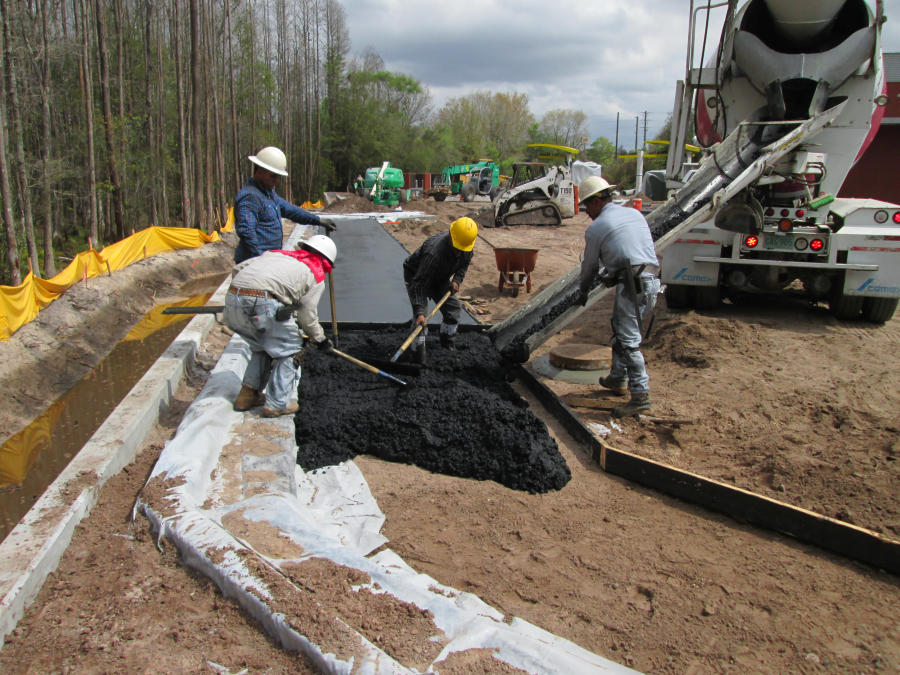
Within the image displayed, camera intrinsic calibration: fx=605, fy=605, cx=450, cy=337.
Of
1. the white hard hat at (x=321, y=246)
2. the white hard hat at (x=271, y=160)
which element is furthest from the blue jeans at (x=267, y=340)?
the white hard hat at (x=271, y=160)

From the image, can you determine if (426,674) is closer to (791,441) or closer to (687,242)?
(791,441)

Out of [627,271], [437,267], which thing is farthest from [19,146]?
[627,271]

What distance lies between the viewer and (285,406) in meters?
4.06

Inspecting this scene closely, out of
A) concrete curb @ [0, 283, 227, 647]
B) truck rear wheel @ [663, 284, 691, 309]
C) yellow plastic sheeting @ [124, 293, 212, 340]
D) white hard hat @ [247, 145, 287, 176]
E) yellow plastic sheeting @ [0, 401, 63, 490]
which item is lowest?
yellow plastic sheeting @ [0, 401, 63, 490]

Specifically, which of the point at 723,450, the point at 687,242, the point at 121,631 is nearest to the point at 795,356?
the point at 687,242

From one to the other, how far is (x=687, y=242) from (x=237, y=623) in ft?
18.4

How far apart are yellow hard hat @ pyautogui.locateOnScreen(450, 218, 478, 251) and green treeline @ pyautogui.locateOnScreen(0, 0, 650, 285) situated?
7.20m

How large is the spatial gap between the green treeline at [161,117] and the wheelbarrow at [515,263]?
699cm

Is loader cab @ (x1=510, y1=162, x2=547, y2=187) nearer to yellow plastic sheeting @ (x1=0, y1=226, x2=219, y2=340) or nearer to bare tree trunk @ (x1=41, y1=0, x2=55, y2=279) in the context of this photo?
yellow plastic sheeting @ (x1=0, y1=226, x2=219, y2=340)

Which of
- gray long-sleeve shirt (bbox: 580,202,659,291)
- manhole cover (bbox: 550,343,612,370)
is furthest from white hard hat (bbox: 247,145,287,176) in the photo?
manhole cover (bbox: 550,343,612,370)

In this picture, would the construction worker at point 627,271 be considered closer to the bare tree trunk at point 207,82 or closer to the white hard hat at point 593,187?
the white hard hat at point 593,187

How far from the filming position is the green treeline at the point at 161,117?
11.0 meters

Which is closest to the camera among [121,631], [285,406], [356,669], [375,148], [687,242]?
[356,669]

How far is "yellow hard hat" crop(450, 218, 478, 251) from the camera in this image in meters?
4.84
